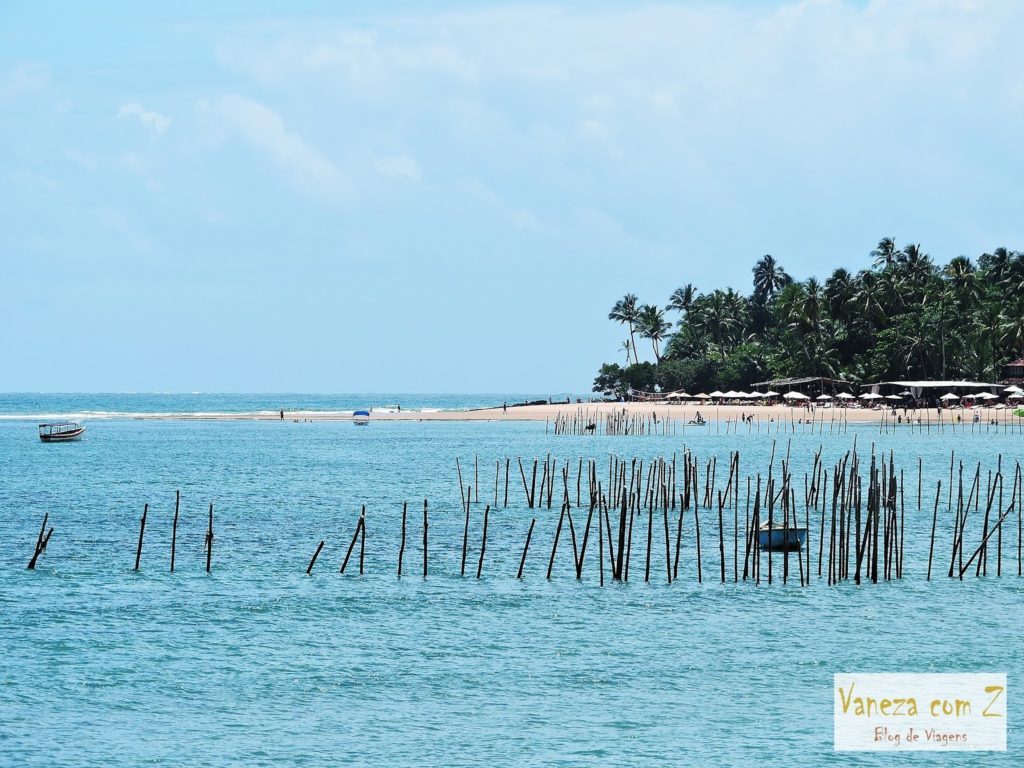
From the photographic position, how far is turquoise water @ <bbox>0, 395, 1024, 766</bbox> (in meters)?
18.4

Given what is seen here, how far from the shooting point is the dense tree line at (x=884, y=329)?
366ft

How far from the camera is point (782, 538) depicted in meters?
33.1

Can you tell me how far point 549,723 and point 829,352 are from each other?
10591 centimetres

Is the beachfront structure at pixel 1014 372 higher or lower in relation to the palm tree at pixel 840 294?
lower

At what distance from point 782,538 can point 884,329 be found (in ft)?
296

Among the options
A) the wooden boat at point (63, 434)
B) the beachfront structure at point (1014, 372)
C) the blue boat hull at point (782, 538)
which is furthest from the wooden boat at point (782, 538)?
the beachfront structure at point (1014, 372)

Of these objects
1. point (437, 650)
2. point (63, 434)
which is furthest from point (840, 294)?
point (437, 650)

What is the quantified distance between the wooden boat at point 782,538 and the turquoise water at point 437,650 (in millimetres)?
2008

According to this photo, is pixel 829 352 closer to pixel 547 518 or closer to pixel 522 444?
pixel 522 444

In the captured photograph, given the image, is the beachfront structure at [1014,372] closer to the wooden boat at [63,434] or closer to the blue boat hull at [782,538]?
the wooden boat at [63,434]

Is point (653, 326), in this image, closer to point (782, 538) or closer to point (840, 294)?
point (840, 294)

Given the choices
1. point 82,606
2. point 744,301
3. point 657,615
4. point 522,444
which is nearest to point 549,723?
point 657,615

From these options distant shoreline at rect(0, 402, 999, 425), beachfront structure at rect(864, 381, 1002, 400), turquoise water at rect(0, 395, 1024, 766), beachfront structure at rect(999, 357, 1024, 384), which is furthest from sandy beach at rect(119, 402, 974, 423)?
turquoise water at rect(0, 395, 1024, 766)

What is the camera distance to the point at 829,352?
120500mm
